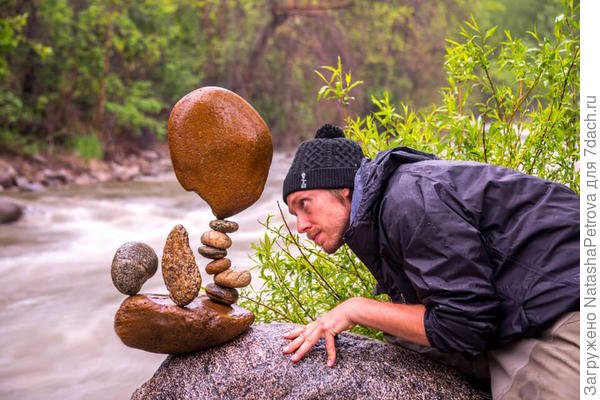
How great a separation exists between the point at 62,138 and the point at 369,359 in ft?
49.7

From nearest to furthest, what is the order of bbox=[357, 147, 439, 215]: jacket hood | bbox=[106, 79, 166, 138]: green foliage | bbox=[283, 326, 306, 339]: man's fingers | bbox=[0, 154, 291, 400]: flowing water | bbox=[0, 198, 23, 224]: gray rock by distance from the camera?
bbox=[357, 147, 439, 215]: jacket hood
bbox=[283, 326, 306, 339]: man's fingers
bbox=[0, 154, 291, 400]: flowing water
bbox=[0, 198, 23, 224]: gray rock
bbox=[106, 79, 166, 138]: green foliage

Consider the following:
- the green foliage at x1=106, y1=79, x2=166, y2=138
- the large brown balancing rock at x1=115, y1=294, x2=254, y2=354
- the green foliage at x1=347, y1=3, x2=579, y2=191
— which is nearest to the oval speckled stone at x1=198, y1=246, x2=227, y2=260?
the large brown balancing rock at x1=115, y1=294, x2=254, y2=354

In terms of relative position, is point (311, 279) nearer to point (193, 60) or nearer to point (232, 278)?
point (232, 278)

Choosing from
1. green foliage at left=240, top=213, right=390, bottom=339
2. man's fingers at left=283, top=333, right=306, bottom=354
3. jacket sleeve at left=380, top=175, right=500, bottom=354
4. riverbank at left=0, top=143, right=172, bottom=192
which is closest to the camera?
jacket sleeve at left=380, top=175, right=500, bottom=354

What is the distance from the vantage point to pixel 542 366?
217 cm

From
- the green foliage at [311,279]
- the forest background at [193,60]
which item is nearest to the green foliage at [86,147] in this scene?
the forest background at [193,60]

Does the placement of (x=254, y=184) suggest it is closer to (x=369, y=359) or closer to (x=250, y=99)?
(x=369, y=359)

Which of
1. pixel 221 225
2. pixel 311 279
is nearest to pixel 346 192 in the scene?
pixel 221 225

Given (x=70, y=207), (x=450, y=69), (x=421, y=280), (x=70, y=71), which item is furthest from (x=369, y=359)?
(x=70, y=71)

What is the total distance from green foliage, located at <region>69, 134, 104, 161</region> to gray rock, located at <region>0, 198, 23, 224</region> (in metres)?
5.44

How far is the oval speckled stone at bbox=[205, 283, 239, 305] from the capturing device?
3.00 meters

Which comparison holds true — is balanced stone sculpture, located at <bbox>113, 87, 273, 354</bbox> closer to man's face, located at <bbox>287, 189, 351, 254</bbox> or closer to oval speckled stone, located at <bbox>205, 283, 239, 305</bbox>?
oval speckled stone, located at <bbox>205, 283, 239, 305</bbox>
